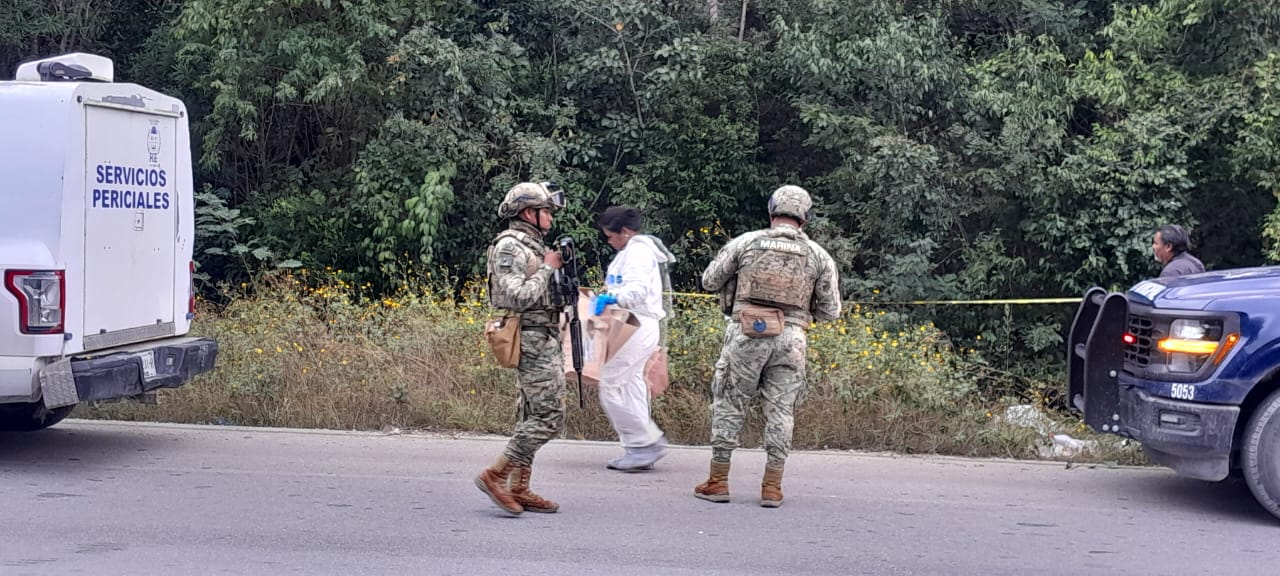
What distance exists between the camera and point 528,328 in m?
6.63

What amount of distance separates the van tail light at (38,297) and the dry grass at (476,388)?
2.40 m

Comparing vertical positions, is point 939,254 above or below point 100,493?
above

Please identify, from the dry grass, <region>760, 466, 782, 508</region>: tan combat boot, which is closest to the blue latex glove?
<region>760, 466, 782, 508</region>: tan combat boot

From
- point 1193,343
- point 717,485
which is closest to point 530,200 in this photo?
point 717,485

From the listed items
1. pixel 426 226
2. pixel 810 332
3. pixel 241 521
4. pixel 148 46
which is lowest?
pixel 241 521

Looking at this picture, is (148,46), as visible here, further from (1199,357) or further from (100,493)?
(1199,357)

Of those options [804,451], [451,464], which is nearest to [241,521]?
[451,464]

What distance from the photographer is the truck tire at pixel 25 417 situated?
8.92 m

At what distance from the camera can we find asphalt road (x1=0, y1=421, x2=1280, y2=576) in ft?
19.7

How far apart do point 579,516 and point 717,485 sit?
2.72 feet

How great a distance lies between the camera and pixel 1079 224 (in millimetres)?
14586

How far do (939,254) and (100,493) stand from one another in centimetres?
1079

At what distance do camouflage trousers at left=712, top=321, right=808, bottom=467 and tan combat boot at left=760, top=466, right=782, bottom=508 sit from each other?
0.05 meters

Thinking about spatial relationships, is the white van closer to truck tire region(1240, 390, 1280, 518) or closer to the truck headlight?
the truck headlight
